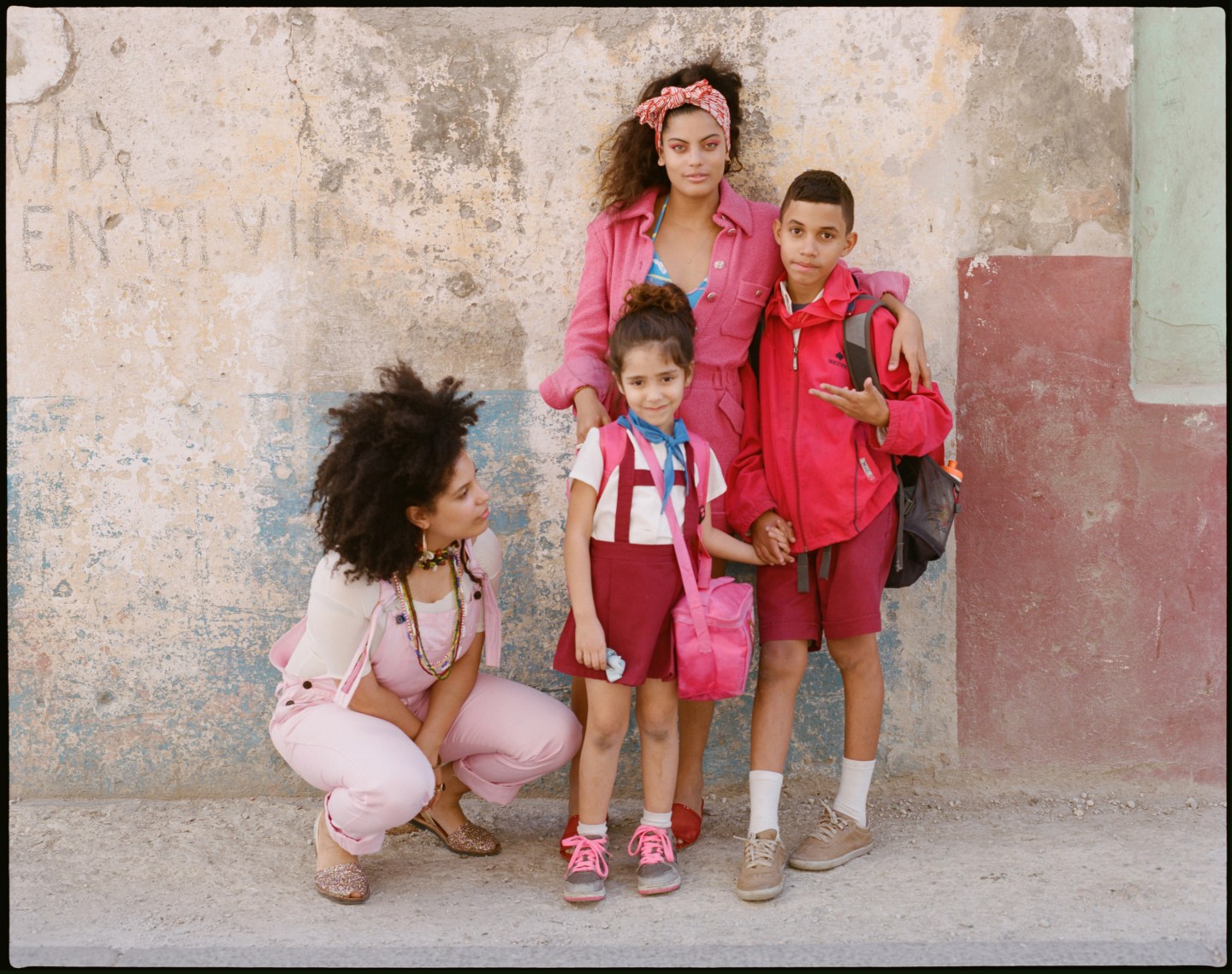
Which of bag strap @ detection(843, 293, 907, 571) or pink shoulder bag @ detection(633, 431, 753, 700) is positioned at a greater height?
bag strap @ detection(843, 293, 907, 571)

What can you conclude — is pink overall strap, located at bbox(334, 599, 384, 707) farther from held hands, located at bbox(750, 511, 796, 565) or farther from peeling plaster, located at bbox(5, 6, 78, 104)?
peeling plaster, located at bbox(5, 6, 78, 104)

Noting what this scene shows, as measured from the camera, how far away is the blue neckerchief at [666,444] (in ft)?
9.27

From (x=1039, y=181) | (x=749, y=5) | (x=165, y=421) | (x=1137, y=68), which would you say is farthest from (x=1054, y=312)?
(x=165, y=421)

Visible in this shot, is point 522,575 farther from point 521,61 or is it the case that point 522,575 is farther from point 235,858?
point 521,61

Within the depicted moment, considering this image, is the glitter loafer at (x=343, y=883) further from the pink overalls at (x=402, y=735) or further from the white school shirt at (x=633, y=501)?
the white school shirt at (x=633, y=501)

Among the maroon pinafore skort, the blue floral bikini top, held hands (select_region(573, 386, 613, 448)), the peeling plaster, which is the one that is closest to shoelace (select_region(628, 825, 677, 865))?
the maroon pinafore skort

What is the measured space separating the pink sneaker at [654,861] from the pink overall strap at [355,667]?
813 mm

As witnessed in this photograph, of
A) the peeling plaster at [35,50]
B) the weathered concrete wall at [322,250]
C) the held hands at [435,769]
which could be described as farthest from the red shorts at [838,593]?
the peeling plaster at [35,50]

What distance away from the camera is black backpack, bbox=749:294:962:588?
9.66ft

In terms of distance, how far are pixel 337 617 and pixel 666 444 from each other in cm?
92

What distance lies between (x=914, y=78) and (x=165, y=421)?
2470 millimetres

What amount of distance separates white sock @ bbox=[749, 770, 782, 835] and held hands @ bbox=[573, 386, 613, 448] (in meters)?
1.01

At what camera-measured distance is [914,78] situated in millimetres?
3352

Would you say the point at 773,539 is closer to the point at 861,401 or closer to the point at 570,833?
the point at 861,401
